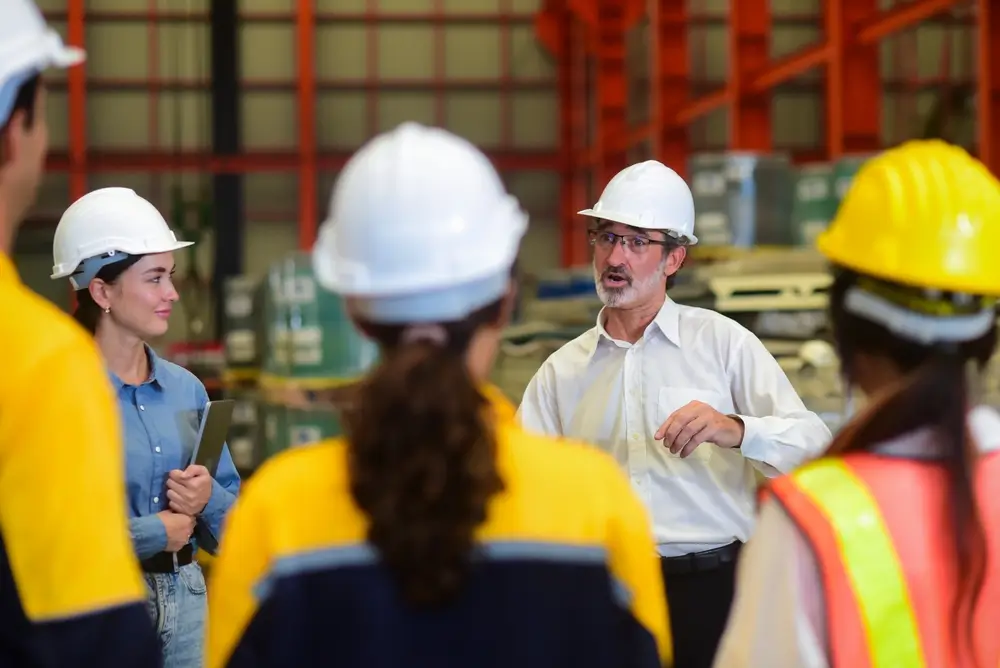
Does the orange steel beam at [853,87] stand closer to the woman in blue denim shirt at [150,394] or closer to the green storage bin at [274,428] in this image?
the green storage bin at [274,428]

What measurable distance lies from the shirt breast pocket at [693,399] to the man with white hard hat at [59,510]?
216 centimetres

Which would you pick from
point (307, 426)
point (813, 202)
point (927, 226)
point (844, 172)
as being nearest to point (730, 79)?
point (813, 202)

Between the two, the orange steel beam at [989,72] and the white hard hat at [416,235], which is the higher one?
the orange steel beam at [989,72]

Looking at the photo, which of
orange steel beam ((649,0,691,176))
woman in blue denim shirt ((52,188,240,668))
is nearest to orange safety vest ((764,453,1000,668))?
woman in blue denim shirt ((52,188,240,668))

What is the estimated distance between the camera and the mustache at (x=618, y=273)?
12.1ft

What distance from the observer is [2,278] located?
1682 mm

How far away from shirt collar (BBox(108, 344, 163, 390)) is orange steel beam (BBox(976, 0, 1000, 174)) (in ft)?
19.9

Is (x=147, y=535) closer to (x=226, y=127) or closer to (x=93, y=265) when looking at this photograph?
(x=93, y=265)

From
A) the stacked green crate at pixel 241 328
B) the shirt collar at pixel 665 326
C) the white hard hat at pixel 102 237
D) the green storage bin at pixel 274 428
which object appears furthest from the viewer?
the stacked green crate at pixel 241 328

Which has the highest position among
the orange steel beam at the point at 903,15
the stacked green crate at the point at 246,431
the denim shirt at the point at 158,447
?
the orange steel beam at the point at 903,15

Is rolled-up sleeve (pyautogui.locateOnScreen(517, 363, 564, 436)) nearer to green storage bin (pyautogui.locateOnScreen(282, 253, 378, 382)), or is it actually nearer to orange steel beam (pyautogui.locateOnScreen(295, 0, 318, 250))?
green storage bin (pyautogui.locateOnScreen(282, 253, 378, 382))

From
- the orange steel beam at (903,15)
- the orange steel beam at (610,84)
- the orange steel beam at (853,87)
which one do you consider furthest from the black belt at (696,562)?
the orange steel beam at (610,84)

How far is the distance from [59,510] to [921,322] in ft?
3.93

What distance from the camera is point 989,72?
25.7ft
